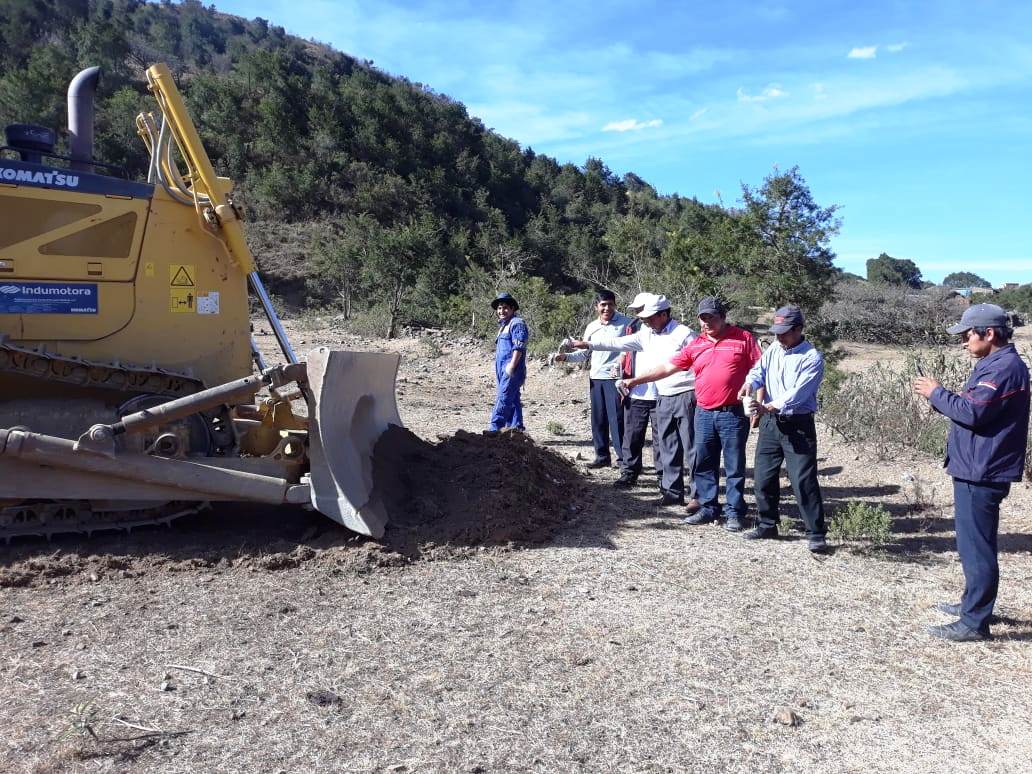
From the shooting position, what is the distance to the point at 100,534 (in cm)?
503

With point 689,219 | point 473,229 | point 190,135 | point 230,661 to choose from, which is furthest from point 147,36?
point 230,661

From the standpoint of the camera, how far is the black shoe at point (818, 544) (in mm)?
5297

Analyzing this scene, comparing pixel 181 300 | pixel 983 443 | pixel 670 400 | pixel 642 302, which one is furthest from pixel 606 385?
pixel 983 443

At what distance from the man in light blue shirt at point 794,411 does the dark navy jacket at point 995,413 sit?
1.26m

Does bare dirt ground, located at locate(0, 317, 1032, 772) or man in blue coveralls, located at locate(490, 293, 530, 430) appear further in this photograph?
man in blue coveralls, located at locate(490, 293, 530, 430)

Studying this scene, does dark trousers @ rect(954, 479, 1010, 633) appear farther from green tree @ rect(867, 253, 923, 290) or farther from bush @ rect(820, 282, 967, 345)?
green tree @ rect(867, 253, 923, 290)

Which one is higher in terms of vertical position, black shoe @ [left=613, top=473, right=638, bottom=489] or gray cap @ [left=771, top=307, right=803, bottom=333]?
gray cap @ [left=771, top=307, right=803, bottom=333]

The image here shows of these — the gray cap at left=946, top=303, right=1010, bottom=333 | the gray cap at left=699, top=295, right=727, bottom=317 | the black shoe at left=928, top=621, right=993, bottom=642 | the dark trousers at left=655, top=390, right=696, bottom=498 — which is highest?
the gray cap at left=699, top=295, right=727, bottom=317

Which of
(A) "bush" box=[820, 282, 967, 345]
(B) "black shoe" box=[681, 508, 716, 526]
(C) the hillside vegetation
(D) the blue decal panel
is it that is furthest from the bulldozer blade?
(A) "bush" box=[820, 282, 967, 345]

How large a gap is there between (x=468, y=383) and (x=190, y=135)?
9.65 metres

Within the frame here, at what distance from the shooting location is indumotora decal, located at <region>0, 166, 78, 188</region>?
4.78 metres

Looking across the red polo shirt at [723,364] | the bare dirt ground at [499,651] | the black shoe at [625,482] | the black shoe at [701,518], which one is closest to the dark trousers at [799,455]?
the bare dirt ground at [499,651]

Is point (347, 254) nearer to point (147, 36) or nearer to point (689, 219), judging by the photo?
point (689, 219)

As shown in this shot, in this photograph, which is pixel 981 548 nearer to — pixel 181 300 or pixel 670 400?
pixel 670 400
